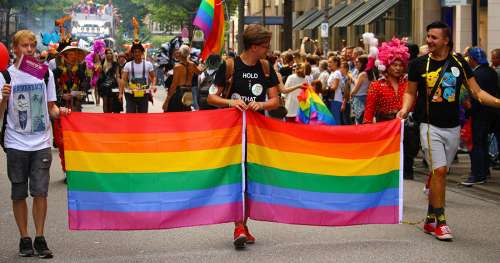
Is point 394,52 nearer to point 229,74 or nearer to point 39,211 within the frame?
point 229,74

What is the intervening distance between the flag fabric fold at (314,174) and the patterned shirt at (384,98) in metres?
2.62

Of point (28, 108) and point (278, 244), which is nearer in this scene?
point (28, 108)

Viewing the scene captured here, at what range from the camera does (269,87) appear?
848 cm

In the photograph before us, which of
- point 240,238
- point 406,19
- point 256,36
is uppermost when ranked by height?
point 406,19

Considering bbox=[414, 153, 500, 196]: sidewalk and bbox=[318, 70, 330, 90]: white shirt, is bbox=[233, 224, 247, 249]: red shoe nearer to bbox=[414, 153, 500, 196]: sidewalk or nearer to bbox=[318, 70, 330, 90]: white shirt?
bbox=[414, 153, 500, 196]: sidewalk

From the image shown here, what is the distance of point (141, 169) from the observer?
317 inches

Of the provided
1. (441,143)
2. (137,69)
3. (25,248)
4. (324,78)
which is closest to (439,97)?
(441,143)

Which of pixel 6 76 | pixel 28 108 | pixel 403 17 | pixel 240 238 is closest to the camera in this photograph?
pixel 6 76

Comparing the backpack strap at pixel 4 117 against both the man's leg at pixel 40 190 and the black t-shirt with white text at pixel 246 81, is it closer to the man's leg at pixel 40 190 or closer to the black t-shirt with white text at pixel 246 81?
the man's leg at pixel 40 190

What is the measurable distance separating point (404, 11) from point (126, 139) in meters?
27.3

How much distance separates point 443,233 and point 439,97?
1171 mm

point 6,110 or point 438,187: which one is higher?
point 6,110

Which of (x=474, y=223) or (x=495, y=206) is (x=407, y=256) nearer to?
(x=474, y=223)

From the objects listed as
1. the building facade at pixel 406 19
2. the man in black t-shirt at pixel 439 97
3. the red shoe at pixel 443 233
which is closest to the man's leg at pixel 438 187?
the man in black t-shirt at pixel 439 97
